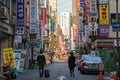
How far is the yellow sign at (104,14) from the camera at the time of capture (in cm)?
5744

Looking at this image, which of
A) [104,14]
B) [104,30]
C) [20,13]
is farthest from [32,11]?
[104,30]

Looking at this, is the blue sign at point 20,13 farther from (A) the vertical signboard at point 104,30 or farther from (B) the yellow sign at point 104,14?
(A) the vertical signboard at point 104,30

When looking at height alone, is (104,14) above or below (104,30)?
above

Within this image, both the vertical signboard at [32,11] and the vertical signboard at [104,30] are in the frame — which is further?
the vertical signboard at [104,30]

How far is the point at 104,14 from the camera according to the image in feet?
192

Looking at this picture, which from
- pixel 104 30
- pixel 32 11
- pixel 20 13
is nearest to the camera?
pixel 20 13

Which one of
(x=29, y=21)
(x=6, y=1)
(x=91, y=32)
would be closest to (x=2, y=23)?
(x=6, y=1)

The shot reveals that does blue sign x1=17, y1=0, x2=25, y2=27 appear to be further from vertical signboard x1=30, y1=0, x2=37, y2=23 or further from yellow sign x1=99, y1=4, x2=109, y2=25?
yellow sign x1=99, y1=4, x2=109, y2=25

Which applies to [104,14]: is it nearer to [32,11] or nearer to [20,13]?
[32,11]

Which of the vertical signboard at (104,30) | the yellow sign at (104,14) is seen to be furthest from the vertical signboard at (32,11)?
the vertical signboard at (104,30)

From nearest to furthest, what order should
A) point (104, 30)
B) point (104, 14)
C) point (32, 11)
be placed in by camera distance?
point (32, 11), point (104, 14), point (104, 30)

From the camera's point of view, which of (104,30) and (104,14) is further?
(104,30)

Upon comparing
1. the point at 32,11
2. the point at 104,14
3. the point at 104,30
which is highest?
the point at 104,14

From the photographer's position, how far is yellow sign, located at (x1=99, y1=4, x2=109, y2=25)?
57.4m
